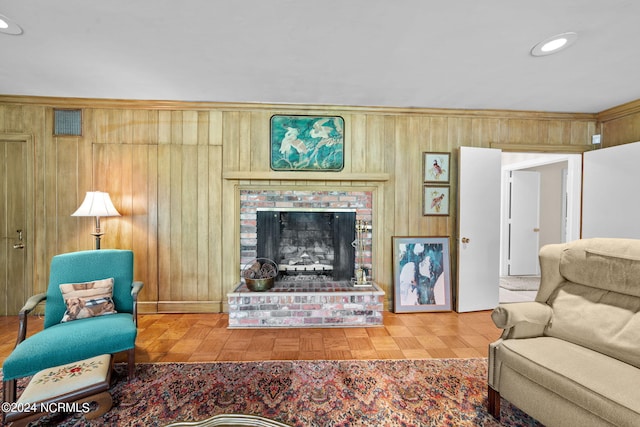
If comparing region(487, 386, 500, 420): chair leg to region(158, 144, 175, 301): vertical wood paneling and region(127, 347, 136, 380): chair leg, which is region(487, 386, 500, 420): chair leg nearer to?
region(127, 347, 136, 380): chair leg

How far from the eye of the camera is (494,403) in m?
1.71

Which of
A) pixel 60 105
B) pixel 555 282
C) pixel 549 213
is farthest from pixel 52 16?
pixel 549 213

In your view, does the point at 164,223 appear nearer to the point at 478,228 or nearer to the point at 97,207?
the point at 97,207

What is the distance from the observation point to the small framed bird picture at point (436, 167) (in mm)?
3514

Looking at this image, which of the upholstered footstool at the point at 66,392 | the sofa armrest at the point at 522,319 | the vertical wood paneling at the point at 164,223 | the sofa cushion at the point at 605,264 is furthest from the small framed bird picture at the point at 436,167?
the upholstered footstool at the point at 66,392

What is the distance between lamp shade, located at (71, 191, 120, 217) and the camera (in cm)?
287

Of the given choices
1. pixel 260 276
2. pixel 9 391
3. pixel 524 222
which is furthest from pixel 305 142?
pixel 524 222

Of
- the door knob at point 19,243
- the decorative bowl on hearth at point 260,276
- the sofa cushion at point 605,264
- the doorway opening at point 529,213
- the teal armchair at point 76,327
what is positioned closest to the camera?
the sofa cushion at point 605,264

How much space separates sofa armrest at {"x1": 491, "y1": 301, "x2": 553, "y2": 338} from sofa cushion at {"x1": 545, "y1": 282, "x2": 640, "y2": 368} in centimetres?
7

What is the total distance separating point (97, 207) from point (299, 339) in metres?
2.49

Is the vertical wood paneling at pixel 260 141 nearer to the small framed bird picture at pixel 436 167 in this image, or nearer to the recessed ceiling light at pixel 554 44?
the small framed bird picture at pixel 436 167

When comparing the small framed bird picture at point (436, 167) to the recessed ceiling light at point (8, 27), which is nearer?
the recessed ceiling light at point (8, 27)

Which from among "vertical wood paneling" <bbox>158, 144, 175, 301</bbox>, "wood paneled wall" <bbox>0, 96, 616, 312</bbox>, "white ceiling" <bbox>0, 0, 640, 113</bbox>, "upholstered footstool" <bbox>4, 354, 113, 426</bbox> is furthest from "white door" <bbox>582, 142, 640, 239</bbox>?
"vertical wood paneling" <bbox>158, 144, 175, 301</bbox>

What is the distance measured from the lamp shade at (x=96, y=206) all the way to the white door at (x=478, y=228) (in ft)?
13.1
